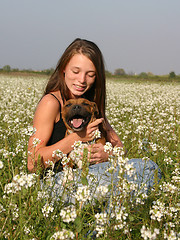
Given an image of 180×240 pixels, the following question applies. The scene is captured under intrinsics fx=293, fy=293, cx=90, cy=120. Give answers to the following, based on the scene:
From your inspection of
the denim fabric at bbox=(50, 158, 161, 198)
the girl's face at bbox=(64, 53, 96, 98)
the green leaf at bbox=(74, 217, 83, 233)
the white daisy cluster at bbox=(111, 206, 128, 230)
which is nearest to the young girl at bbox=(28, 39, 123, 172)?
the girl's face at bbox=(64, 53, 96, 98)

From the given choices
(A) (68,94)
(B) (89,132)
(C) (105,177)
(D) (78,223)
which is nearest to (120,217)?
(D) (78,223)

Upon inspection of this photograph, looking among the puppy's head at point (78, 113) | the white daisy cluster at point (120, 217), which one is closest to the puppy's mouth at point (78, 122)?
the puppy's head at point (78, 113)

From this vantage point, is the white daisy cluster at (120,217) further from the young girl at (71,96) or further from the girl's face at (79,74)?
the girl's face at (79,74)

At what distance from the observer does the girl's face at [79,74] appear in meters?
3.47

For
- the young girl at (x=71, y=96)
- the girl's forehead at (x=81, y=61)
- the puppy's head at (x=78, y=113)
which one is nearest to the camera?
the puppy's head at (x=78, y=113)

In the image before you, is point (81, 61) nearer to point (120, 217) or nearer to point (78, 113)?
point (78, 113)

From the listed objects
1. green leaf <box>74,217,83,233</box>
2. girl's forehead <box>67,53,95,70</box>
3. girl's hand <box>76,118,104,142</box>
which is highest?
girl's forehead <box>67,53,95,70</box>

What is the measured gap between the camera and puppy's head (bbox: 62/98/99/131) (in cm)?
306

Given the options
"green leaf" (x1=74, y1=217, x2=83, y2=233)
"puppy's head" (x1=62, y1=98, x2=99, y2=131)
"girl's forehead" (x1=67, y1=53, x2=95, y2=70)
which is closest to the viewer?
"green leaf" (x1=74, y1=217, x2=83, y2=233)

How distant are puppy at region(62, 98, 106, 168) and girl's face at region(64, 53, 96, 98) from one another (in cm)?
43

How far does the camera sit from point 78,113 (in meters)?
3.08

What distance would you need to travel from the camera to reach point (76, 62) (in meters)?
3.50

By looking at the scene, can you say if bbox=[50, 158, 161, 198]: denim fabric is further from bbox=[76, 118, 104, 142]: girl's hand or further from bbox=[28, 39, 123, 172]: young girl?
bbox=[76, 118, 104, 142]: girl's hand

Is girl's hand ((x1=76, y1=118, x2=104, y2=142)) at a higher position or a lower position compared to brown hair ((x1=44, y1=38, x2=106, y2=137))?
lower
